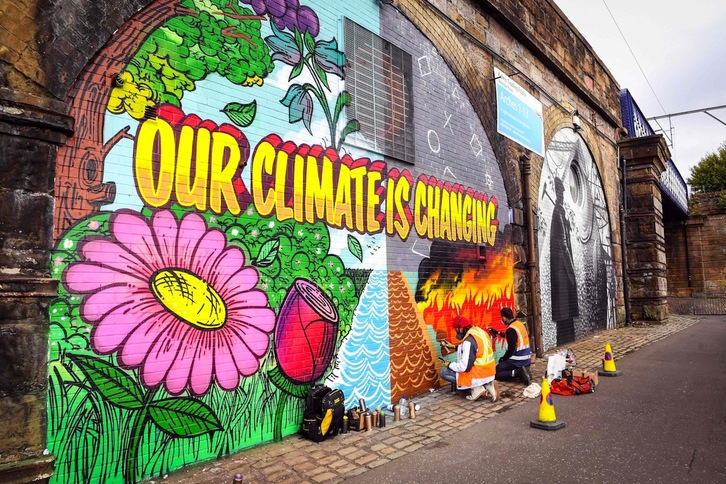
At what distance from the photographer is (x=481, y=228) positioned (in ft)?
28.9

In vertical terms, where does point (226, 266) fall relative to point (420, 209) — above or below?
below

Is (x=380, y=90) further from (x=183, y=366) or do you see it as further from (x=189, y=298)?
(x=183, y=366)

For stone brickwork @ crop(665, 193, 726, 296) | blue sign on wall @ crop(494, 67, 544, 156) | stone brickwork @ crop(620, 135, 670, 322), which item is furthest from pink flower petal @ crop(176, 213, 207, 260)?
stone brickwork @ crop(665, 193, 726, 296)

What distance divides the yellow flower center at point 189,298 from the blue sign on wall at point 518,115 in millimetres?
7199

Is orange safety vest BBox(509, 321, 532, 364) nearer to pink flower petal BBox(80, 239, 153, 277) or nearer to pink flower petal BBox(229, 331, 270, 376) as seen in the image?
pink flower petal BBox(229, 331, 270, 376)

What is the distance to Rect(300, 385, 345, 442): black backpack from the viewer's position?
5.09 metres

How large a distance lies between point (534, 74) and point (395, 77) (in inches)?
236

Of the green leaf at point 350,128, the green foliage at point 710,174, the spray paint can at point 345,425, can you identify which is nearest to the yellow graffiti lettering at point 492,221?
the green leaf at point 350,128

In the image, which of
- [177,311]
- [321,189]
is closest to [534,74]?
[321,189]

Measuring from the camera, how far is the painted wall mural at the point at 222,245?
12.9 ft

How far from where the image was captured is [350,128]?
6309 mm

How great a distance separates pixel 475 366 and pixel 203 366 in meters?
3.97

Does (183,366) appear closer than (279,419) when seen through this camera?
Yes

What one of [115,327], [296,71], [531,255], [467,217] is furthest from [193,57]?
[531,255]
